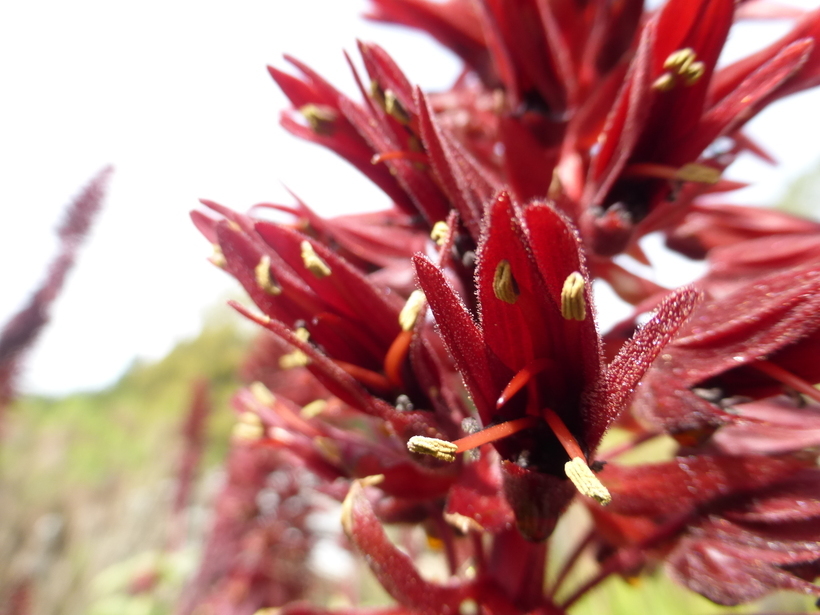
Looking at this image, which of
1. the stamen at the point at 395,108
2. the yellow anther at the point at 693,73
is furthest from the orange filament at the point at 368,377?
the yellow anther at the point at 693,73

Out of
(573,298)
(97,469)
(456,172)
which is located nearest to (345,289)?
(456,172)

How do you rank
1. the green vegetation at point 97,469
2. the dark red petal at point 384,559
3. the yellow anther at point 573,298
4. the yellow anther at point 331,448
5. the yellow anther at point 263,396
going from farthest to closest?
the green vegetation at point 97,469, the yellow anther at point 263,396, the yellow anther at point 331,448, the dark red petal at point 384,559, the yellow anther at point 573,298

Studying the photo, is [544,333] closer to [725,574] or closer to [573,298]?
[573,298]

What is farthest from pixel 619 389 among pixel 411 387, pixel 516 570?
pixel 516 570

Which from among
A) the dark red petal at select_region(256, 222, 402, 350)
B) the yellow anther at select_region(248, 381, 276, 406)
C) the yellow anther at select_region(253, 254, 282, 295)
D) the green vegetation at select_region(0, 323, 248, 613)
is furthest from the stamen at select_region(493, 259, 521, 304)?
the green vegetation at select_region(0, 323, 248, 613)

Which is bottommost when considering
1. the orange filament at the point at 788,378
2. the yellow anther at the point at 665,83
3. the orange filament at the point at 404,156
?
the orange filament at the point at 788,378

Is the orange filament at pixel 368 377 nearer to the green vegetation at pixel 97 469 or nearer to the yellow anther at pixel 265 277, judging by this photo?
the yellow anther at pixel 265 277

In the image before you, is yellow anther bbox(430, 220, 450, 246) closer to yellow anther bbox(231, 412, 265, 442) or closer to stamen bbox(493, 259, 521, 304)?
stamen bbox(493, 259, 521, 304)

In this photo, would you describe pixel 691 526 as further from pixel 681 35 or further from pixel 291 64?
pixel 291 64
